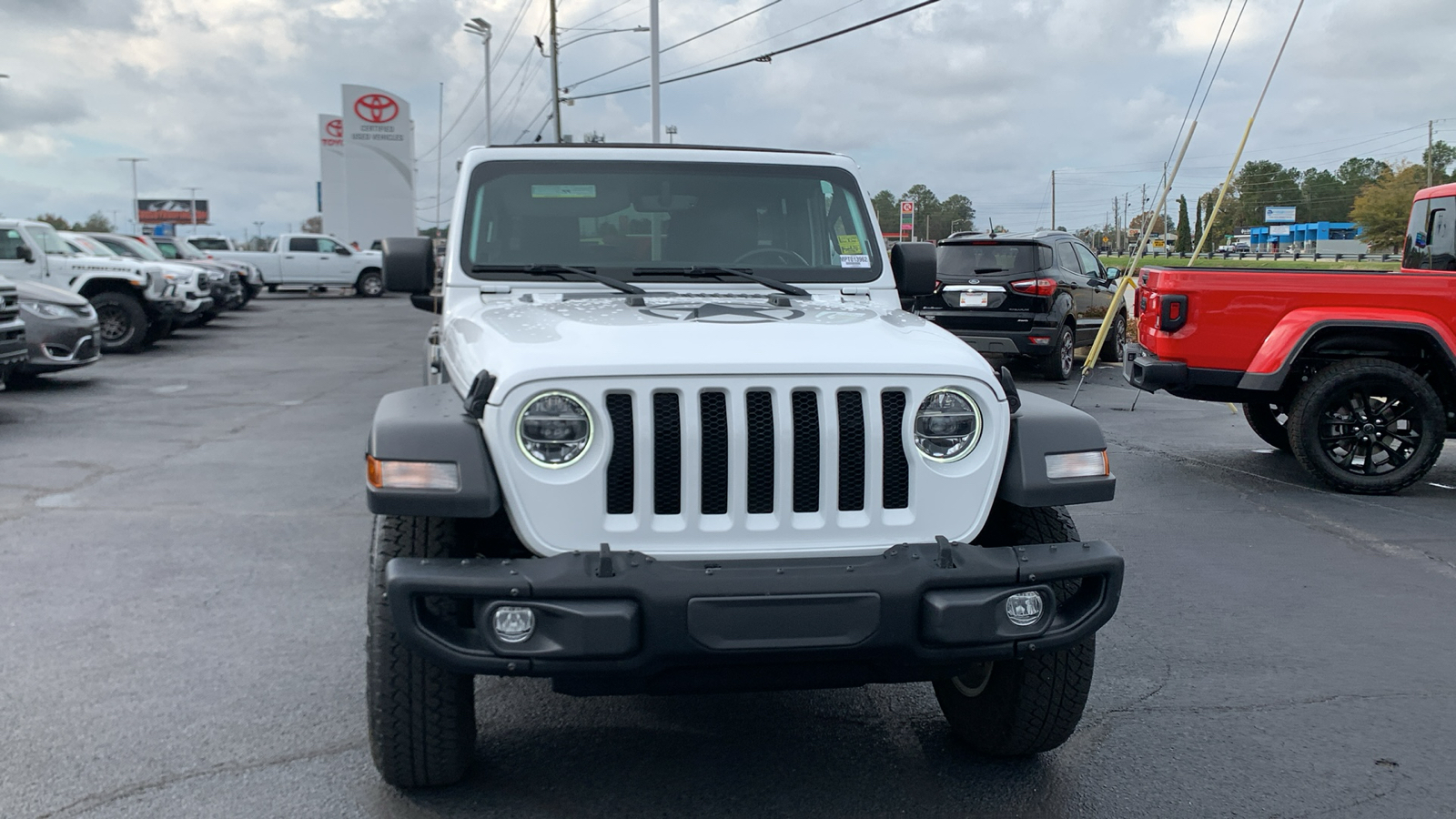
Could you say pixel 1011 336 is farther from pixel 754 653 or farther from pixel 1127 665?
pixel 754 653

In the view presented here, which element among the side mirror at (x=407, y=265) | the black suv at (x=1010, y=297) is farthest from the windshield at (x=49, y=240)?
the side mirror at (x=407, y=265)

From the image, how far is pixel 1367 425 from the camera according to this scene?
7.55m

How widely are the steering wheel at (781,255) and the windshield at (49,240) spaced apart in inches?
571

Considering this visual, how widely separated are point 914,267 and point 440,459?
244 centimetres

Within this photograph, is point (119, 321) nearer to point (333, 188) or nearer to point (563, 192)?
point (563, 192)

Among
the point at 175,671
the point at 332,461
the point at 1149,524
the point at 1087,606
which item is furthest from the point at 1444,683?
the point at 332,461

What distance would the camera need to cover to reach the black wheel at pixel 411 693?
2.96 m

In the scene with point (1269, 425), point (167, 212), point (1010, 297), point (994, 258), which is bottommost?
point (1269, 425)

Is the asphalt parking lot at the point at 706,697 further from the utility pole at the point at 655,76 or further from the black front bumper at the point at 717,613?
the utility pole at the point at 655,76

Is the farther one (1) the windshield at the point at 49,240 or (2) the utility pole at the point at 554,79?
(2) the utility pole at the point at 554,79

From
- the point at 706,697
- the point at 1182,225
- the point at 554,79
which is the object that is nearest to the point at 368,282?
the point at 554,79

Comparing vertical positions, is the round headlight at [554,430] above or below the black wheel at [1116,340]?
above

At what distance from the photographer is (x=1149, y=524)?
676 centimetres

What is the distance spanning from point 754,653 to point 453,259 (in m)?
2.26
